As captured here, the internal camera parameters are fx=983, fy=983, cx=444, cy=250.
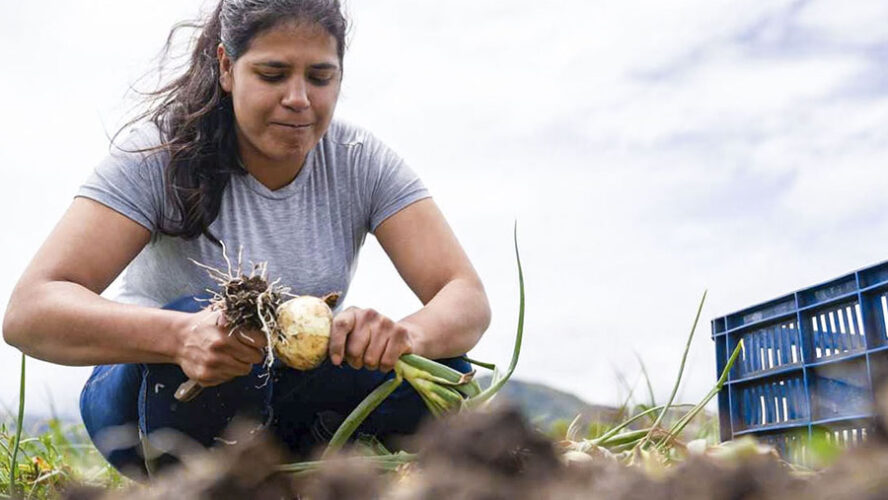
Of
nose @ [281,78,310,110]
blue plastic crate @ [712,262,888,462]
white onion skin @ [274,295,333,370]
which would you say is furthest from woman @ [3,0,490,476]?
blue plastic crate @ [712,262,888,462]

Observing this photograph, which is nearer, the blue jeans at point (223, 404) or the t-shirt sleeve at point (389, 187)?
the blue jeans at point (223, 404)

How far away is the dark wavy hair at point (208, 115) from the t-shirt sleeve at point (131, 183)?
0.03 m

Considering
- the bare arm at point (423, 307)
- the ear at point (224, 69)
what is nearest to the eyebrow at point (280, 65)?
the ear at point (224, 69)

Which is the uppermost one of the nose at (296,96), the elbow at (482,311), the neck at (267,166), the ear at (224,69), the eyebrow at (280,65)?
the ear at (224,69)

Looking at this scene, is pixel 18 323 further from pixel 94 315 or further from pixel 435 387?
pixel 435 387

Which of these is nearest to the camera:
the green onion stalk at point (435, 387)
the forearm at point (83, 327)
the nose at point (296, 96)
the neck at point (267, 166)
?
the green onion stalk at point (435, 387)

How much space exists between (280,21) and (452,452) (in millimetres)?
1518

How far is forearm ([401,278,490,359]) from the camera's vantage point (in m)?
1.85

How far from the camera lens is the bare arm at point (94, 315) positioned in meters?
1.61

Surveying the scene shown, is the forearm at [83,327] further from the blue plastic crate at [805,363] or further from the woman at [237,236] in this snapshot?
the blue plastic crate at [805,363]

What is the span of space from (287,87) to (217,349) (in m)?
0.65

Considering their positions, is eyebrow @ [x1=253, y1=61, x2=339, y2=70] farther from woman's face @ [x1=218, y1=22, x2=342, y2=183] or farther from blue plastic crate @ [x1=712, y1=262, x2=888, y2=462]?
blue plastic crate @ [x1=712, y1=262, x2=888, y2=462]

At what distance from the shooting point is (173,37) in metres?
2.43

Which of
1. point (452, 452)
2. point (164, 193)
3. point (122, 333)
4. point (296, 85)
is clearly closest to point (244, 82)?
point (296, 85)
